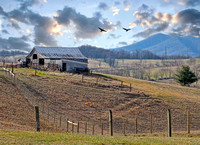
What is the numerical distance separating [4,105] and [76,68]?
42459mm

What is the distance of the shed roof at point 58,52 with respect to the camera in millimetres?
74438

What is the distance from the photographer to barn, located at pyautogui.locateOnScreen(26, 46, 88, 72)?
6806 centimetres

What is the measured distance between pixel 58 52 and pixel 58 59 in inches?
180

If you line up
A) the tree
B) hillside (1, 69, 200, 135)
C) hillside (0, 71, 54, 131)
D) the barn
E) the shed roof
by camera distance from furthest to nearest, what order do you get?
1. the shed roof
2. the tree
3. the barn
4. hillside (1, 69, 200, 135)
5. hillside (0, 71, 54, 131)

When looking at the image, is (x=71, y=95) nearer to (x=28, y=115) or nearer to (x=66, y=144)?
(x=28, y=115)

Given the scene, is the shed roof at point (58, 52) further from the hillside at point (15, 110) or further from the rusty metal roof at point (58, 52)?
the hillside at point (15, 110)

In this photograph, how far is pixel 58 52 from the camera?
253 feet

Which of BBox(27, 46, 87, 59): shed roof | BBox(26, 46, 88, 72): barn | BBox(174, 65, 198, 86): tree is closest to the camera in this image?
BBox(26, 46, 88, 72): barn

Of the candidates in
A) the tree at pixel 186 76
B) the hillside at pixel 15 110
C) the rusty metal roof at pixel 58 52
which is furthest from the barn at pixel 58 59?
the tree at pixel 186 76

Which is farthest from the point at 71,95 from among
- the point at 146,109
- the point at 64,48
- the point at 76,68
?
the point at 64,48

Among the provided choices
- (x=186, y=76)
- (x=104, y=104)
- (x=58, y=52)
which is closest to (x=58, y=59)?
(x=58, y=52)

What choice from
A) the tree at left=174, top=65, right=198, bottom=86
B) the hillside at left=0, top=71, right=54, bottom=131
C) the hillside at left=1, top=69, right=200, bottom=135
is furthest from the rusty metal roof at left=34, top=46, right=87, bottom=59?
the hillside at left=0, top=71, right=54, bottom=131

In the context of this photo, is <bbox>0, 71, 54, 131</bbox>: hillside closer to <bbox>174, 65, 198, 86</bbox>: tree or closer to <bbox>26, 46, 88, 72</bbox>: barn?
<bbox>26, 46, 88, 72</bbox>: barn

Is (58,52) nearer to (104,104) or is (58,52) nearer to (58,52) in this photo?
(58,52)
